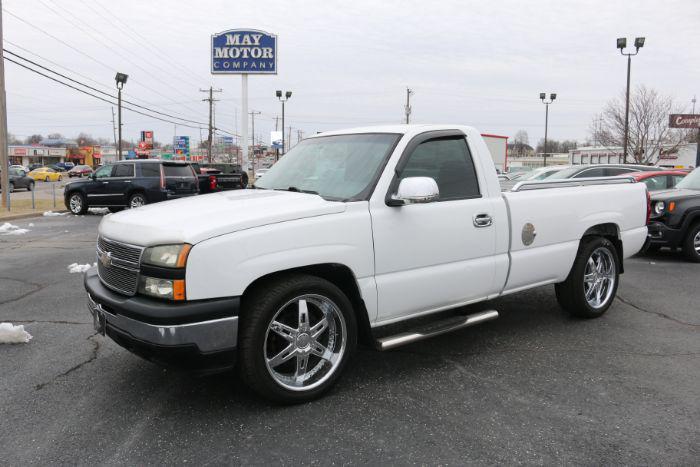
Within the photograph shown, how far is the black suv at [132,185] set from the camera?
18.1 m

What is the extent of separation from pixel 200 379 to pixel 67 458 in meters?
1.18

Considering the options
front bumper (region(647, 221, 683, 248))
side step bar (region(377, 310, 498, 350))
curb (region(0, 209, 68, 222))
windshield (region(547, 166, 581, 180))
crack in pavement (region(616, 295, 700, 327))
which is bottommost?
crack in pavement (region(616, 295, 700, 327))

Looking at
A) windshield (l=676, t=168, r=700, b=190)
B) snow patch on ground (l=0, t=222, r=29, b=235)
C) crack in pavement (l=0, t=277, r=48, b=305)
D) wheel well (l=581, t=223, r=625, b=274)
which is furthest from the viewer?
snow patch on ground (l=0, t=222, r=29, b=235)

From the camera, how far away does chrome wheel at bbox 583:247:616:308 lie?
5.55m

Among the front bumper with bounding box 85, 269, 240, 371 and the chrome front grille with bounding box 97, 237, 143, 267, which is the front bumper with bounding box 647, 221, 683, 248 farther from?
the chrome front grille with bounding box 97, 237, 143, 267

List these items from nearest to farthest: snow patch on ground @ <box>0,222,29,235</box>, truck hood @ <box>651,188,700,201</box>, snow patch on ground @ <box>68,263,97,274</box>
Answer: snow patch on ground @ <box>68,263,97,274</box>, truck hood @ <box>651,188,700,201</box>, snow patch on ground @ <box>0,222,29,235</box>

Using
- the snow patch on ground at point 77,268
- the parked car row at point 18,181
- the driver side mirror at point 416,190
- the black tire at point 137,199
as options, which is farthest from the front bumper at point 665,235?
the parked car row at point 18,181

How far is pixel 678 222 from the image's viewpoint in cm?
920

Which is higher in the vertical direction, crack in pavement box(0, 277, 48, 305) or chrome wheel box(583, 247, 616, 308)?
chrome wheel box(583, 247, 616, 308)

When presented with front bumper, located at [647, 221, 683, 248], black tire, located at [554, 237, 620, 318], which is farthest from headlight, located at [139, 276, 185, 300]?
front bumper, located at [647, 221, 683, 248]

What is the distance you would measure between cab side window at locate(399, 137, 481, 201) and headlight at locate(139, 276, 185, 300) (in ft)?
6.04

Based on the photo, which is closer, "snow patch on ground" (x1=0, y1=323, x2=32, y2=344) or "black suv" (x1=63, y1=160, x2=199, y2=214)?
"snow patch on ground" (x1=0, y1=323, x2=32, y2=344)

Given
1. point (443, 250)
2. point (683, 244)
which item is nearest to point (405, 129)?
point (443, 250)

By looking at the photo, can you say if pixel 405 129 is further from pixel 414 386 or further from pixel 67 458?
pixel 67 458
